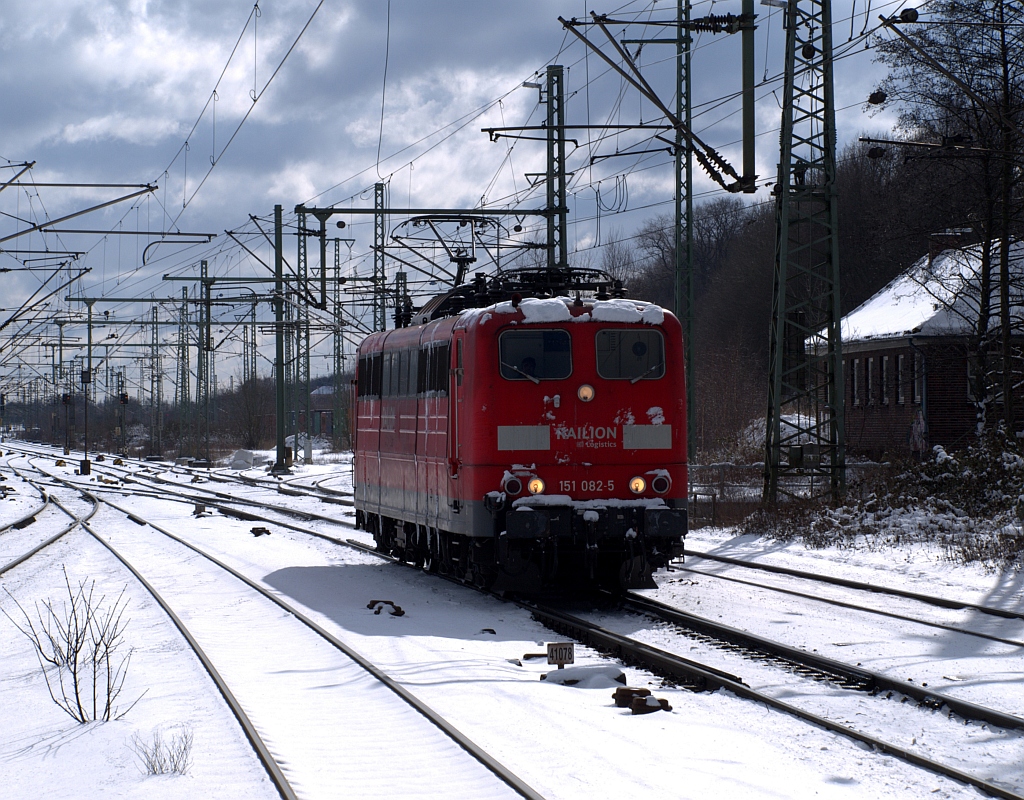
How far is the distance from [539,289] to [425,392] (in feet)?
6.27

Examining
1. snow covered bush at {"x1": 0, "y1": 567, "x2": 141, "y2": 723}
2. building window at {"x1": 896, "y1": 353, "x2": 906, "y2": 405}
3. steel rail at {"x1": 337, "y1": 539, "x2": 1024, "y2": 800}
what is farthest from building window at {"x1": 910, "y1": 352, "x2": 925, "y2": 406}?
snow covered bush at {"x1": 0, "y1": 567, "x2": 141, "y2": 723}

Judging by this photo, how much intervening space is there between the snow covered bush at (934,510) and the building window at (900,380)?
15451mm

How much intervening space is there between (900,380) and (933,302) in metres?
3.25

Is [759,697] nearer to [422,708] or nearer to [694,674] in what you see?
[694,674]

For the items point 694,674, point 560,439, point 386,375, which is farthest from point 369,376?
point 694,674

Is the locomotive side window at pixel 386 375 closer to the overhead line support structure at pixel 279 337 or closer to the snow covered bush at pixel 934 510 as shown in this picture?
the snow covered bush at pixel 934 510

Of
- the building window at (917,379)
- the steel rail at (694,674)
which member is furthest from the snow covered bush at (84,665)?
the building window at (917,379)

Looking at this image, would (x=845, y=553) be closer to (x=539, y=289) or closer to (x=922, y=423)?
(x=539, y=289)

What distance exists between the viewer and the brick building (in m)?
31.4

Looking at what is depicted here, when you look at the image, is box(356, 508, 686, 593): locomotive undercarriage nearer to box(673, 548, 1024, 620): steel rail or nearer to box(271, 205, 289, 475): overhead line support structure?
box(673, 548, 1024, 620): steel rail

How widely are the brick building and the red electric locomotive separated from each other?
58.8 ft

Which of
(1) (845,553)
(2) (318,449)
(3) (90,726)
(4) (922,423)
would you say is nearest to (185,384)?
(2) (318,449)

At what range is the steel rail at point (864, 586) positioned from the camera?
11.5 m

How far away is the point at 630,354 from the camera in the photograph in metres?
13.1
